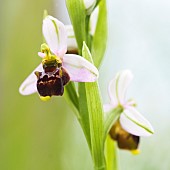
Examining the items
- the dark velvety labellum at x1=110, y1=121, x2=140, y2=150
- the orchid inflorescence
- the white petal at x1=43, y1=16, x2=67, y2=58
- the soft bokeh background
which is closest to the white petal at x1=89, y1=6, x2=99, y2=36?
the orchid inflorescence

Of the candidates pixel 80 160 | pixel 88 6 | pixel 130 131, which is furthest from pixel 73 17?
pixel 80 160

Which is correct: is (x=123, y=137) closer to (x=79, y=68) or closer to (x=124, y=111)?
(x=124, y=111)

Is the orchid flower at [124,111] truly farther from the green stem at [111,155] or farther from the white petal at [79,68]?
the white petal at [79,68]

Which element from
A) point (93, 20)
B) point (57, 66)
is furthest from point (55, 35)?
point (93, 20)

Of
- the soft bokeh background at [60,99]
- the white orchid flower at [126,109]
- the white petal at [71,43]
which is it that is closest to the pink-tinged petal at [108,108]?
the white orchid flower at [126,109]
